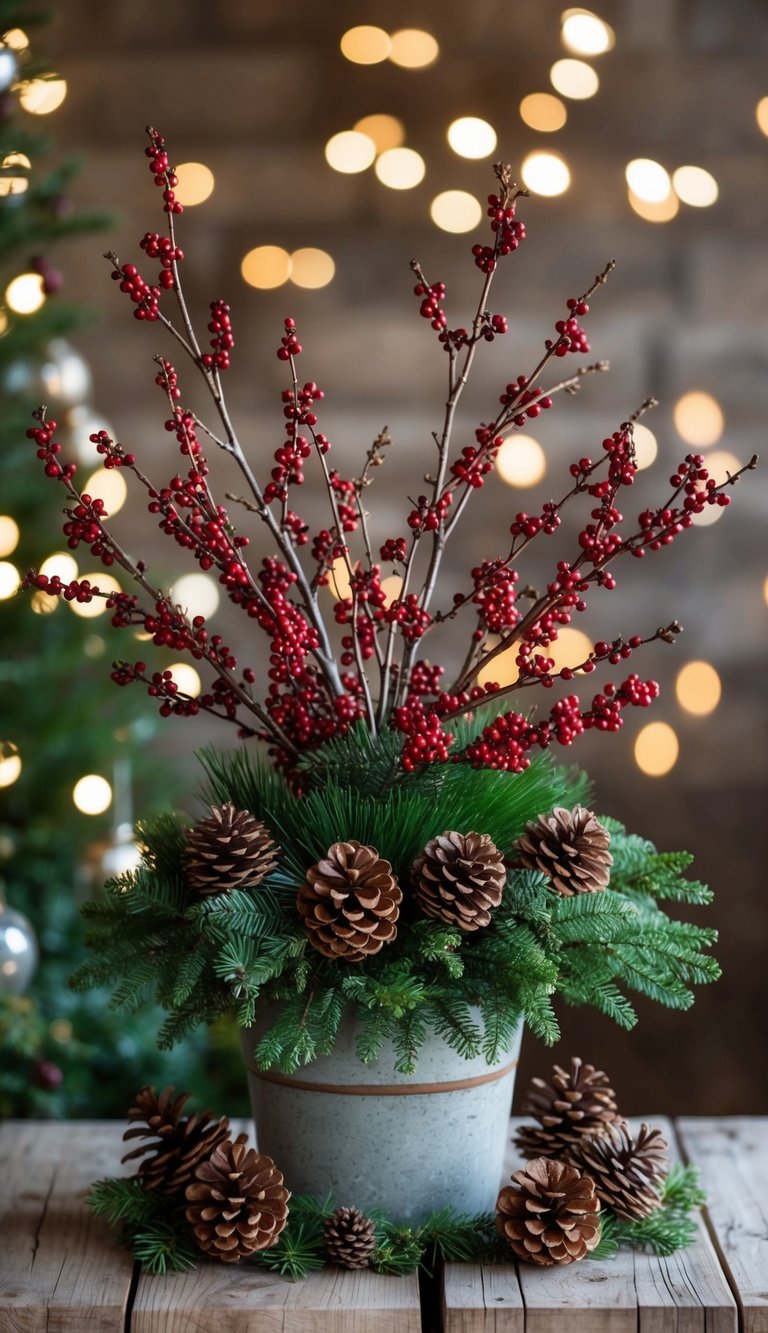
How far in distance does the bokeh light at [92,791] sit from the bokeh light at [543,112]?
1.14m

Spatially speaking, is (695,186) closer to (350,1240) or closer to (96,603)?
(96,603)

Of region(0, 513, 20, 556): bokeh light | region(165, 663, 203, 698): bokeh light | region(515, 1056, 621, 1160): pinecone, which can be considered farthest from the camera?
region(165, 663, 203, 698): bokeh light

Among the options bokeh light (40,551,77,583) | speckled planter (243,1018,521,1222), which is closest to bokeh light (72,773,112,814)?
bokeh light (40,551,77,583)

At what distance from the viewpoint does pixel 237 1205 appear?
0.72 metres

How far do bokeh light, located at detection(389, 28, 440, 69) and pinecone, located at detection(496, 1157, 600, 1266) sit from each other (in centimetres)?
163

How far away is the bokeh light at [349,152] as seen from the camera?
6.16 feet

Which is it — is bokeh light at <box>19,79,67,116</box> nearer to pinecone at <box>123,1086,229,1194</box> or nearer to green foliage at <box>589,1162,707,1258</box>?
pinecone at <box>123,1086,229,1194</box>

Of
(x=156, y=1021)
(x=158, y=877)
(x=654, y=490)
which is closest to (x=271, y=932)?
(x=158, y=877)

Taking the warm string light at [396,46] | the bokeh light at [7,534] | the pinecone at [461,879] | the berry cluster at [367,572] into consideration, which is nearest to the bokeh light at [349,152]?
the warm string light at [396,46]

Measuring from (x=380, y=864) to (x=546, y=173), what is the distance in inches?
57.9

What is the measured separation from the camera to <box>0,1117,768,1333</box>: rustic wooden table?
0.69 meters

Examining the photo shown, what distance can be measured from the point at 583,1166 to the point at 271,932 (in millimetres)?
262

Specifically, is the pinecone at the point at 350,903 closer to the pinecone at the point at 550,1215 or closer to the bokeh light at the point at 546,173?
the pinecone at the point at 550,1215

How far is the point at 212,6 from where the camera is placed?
1.88 metres
